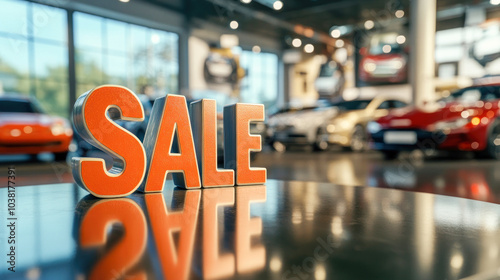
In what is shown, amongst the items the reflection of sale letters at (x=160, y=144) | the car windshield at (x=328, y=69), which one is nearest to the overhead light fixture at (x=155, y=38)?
the car windshield at (x=328, y=69)

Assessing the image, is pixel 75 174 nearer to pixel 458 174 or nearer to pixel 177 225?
pixel 177 225

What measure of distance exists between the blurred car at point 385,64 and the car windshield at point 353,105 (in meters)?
4.68

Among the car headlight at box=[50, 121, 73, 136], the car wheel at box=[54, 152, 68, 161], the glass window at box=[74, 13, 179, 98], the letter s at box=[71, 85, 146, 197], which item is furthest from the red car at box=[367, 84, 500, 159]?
the glass window at box=[74, 13, 179, 98]

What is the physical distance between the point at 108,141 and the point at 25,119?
13.2 ft

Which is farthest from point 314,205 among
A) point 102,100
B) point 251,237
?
point 102,100

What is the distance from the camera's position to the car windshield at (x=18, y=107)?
19.6 ft

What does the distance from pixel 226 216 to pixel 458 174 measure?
310cm

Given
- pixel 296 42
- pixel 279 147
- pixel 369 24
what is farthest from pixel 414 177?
pixel 296 42

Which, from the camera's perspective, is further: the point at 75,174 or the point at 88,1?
the point at 88,1

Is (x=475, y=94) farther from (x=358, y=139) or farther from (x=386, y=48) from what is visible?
(x=386, y=48)

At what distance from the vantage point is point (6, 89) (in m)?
14.4

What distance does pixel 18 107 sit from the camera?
607cm

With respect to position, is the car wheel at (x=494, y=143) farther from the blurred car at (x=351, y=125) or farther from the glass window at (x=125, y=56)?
the glass window at (x=125, y=56)

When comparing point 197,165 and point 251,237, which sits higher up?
point 197,165
